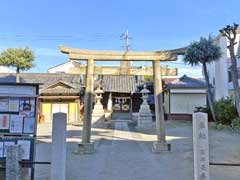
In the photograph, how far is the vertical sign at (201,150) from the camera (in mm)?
4824

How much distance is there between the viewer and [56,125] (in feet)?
17.2

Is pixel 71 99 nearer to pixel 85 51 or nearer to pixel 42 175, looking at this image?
pixel 85 51

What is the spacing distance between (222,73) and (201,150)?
84.0ft

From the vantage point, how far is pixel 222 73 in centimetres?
2884

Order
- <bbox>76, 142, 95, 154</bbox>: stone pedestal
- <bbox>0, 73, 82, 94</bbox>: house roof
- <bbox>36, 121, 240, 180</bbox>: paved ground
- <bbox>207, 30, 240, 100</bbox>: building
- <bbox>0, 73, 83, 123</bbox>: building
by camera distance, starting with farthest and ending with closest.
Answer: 1. <bbox>0, 73, 82, 94</bbox>: house roof
2. <bbox>0, 73, 83, 123</bbox>: building
3. <bbox>207, 30, 240, 100</bbox>: building
4. <bbox>76, 142, 95, 154</bbox>: stone pedestal
5. <bbox>36, 121, 240, 180</bbox>: paved ground

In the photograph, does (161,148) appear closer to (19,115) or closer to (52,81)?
(19,115)

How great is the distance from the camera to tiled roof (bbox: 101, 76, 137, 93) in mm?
31486

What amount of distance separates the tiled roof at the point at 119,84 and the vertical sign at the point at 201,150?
26264mm

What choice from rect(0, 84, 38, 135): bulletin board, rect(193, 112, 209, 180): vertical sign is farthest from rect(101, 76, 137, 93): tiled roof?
rect(193, 112, 209, 180): vertical sign

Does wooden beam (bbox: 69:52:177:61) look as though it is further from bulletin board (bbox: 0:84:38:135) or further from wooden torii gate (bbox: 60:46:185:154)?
bulletin board (bbox: 0:84:38:135)

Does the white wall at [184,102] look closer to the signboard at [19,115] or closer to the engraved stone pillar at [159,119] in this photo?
the engraved stone pillar at [159,119]

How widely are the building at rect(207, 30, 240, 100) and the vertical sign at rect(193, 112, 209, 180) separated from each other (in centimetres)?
2230

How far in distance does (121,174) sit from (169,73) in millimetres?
5186

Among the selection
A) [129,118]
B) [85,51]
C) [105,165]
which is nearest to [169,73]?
[85,51]
